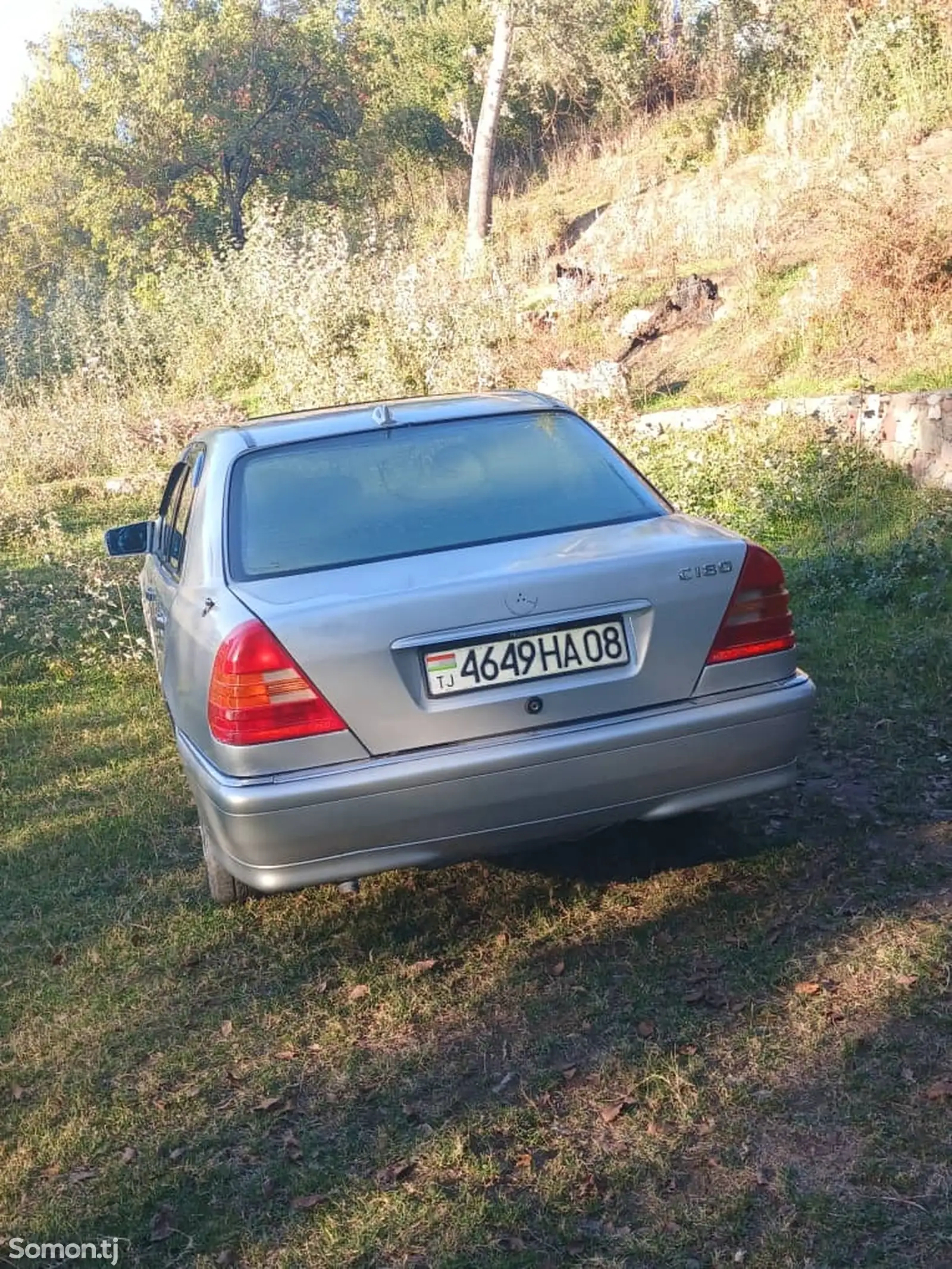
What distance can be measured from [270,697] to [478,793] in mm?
621

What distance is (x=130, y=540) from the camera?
593 cm

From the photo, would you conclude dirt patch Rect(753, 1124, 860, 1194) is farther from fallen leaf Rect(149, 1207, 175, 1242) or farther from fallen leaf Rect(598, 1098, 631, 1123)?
fallen leaf Rect(149, 1207, 175, 1242)

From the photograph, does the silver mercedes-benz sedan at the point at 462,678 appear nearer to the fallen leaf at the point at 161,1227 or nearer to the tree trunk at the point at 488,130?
the fallen leaf at the point at 161,1227

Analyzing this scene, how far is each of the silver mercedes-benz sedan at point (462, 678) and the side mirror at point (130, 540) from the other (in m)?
1.99

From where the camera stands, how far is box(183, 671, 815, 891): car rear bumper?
129 inches

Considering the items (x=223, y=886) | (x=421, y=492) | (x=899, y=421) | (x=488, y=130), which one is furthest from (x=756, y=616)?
(x=488, y=130)

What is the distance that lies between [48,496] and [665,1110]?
1273 cm

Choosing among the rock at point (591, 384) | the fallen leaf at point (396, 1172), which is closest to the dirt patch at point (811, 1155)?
the fallen leaf at point (396, 1172)

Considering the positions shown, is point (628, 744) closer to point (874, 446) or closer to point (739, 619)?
point (739, 619)

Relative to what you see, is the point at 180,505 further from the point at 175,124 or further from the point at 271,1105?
the point at 175,124

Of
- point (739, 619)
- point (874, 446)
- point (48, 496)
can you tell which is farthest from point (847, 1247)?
point (48, 496)

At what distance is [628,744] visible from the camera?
3.41 metres

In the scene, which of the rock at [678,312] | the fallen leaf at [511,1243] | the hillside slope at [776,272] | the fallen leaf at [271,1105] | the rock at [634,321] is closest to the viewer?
the fallen leaf at [511,1243]

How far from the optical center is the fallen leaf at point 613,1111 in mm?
2873
